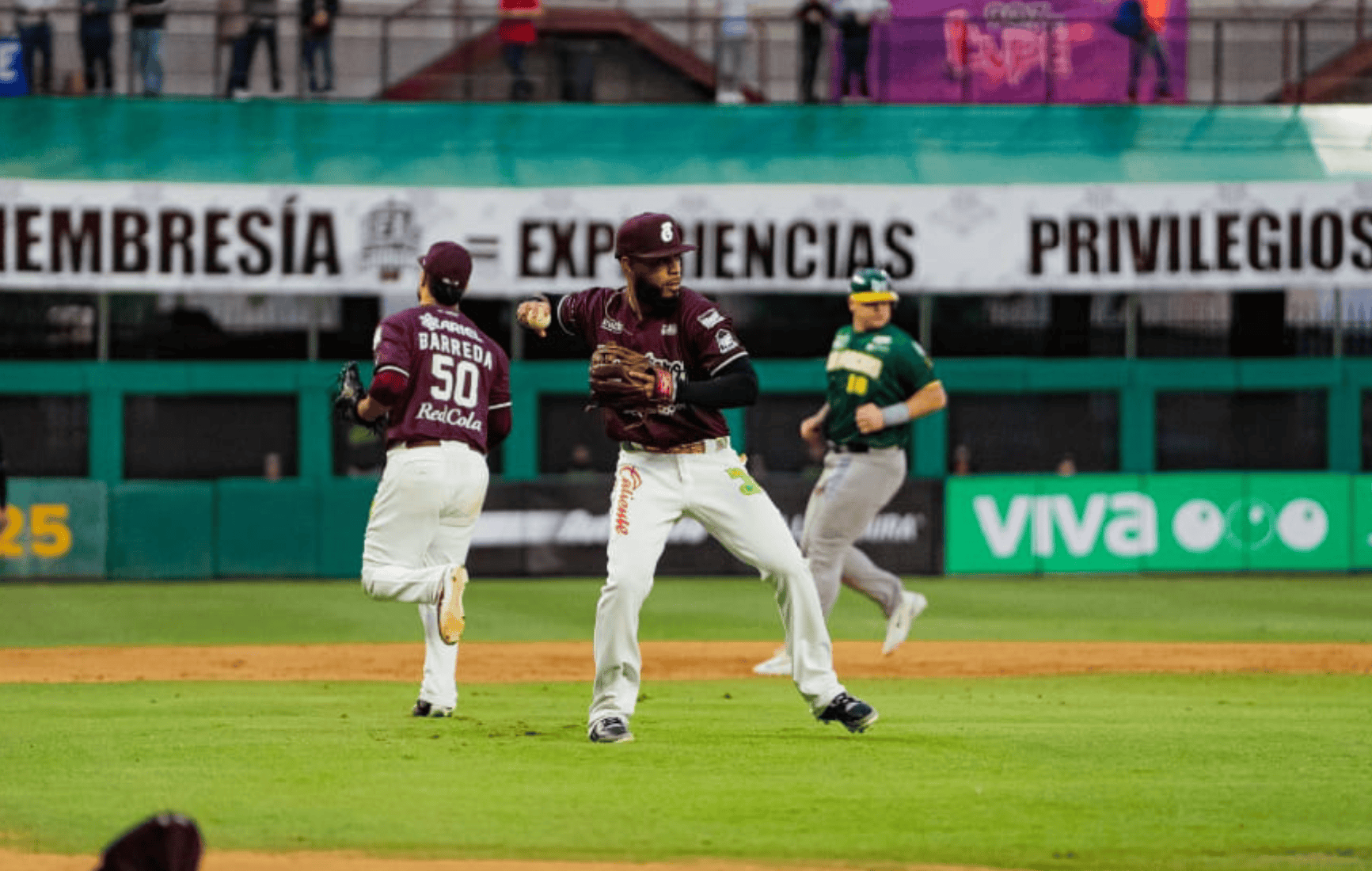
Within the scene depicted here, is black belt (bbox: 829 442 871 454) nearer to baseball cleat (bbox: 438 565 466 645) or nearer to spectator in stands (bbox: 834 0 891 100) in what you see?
baseball cleat (bbox: 438 565 466 645)

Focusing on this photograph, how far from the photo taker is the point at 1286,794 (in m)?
8.34

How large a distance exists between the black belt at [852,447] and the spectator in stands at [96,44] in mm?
16687

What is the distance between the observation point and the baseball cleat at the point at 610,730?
31.8 ft

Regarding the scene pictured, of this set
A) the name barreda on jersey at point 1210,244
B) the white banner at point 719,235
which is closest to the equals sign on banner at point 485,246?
the white banner at point 719,235

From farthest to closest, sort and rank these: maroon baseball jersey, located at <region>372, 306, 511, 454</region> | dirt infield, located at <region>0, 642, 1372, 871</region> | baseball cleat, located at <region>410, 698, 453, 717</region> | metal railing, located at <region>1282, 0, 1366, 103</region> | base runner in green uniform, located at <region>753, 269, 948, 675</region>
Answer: metal railing, located at <region>1282, 0, 1366, 103</region> → dirt infield, located at <region>0, 642, 1372, 871</region> → base runner in green uniform, located at <region>753, 269, 948, 675</region> → baseball cleat, located at <region>410, 698, 453, 717</region> → maroon baseball jersey, located at <region>372, 306, 511, 454</region>

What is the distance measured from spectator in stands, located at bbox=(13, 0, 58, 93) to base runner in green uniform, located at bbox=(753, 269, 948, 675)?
16972mm

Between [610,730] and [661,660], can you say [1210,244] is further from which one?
[610,730]

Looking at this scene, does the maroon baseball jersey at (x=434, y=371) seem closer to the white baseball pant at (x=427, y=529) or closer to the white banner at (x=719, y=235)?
the white baseball pant at (x=427, y=529)

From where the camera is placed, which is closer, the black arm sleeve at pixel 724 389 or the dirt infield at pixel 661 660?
the black arm sleeve at pixel 724 389

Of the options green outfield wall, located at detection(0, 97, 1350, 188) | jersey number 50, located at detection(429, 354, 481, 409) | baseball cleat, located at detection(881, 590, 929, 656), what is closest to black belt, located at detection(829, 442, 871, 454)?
baseball cleat, located at detection(881, 590, 929, 656)

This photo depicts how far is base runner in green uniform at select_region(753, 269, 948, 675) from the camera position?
14023 mm

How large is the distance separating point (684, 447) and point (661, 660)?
6.15 meters

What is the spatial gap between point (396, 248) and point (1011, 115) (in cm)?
812

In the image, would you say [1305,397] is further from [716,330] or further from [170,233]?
[716,330]
